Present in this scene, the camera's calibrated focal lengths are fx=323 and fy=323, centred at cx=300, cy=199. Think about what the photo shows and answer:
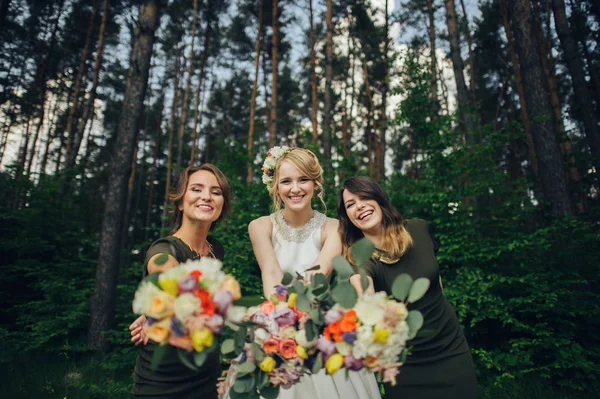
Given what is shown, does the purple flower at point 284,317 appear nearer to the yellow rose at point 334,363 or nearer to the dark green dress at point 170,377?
the yellow rose at point 334,363

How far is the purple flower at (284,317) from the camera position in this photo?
1.00 metres

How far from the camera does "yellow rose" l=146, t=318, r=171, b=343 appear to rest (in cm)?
87

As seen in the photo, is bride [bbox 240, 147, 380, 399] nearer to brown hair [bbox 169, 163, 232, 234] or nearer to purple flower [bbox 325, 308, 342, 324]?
brown hair [bbox 169, 163, 232, 234]

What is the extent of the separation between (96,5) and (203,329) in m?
15.0

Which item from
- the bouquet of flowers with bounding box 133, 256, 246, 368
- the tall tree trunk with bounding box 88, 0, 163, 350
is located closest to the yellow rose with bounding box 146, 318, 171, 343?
the bouquet of flowers with bounding box 133, 256, 246, 368

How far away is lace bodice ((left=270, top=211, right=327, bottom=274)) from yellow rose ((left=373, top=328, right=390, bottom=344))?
1231 mm

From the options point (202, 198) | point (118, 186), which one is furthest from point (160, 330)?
point (118, 186)

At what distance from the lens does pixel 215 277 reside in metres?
0.94

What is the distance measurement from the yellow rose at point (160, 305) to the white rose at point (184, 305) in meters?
0.02

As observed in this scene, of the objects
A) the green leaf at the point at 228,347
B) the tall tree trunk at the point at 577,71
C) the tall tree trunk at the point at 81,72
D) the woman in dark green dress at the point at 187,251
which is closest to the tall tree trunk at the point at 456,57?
the tall tree trunk at the point at 577,71

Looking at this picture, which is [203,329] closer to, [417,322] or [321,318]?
[321,318]

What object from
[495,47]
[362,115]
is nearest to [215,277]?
[495,47]

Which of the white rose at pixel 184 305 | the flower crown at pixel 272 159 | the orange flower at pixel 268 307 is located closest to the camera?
the white rose at pixel 184 305

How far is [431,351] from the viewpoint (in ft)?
5.69
